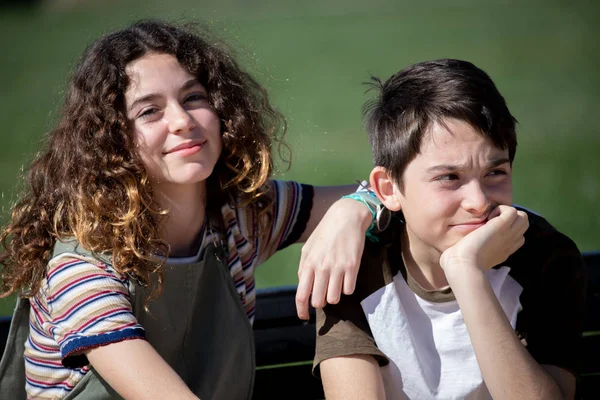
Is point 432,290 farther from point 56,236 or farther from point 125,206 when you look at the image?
point 56,236

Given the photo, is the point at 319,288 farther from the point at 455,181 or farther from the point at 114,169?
the point at 114,169

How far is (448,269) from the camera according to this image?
232 centimetres

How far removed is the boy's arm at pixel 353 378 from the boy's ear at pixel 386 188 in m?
0.46

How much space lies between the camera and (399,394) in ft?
8.14

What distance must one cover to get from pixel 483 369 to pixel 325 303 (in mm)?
479

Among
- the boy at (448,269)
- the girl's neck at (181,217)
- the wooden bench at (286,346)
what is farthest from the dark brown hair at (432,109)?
the wooden bench at (286,346)

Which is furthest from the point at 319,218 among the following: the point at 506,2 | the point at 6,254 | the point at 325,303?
the point at 506,2

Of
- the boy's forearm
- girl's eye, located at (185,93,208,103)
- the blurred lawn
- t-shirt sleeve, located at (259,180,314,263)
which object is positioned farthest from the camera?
the blurred lawn

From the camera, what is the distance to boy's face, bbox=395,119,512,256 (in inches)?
93.7

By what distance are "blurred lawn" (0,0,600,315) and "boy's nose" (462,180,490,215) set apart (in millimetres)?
1119

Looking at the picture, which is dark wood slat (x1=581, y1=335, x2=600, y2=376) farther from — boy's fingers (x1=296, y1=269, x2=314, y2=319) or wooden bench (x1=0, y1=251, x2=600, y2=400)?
boy's fingers (x1=296, y1=269, x2=314, y2=319)

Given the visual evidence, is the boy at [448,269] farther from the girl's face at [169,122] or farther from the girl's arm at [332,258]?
the girl's face at [169,122]

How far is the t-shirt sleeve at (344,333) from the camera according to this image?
2.41m

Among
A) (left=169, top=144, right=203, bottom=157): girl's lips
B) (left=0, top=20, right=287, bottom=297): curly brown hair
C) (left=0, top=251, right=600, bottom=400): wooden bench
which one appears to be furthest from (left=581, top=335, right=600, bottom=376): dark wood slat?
(left=169, top=144, right=203, bottom=157): girl's lips
